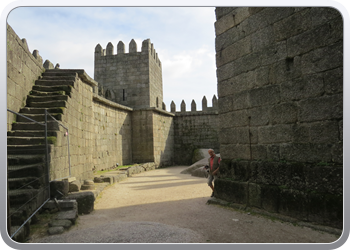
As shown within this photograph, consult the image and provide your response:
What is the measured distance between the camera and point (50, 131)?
224 inches

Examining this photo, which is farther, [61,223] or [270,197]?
[270,197]

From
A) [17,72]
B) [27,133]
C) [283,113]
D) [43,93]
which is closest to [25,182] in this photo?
[27,133]

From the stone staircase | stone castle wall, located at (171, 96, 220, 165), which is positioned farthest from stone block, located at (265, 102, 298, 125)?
stone castle wall, located at (171, 96, 220, 165)

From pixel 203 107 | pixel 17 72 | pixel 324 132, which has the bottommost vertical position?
pixel 324 132

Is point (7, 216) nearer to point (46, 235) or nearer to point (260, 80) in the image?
point (46, 235)

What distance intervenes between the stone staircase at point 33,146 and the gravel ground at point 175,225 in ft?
2.27

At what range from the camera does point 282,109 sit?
4398 millimetres

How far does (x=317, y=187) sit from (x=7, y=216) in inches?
156

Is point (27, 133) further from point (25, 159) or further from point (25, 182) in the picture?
point (25, 182)

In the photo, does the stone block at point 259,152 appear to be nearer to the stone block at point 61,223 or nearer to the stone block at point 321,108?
the stone block at point 321,108

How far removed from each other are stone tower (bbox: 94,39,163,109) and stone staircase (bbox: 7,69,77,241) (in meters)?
9.81

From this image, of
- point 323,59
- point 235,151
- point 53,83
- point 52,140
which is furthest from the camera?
point 53,83

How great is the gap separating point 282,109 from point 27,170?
4.50 m

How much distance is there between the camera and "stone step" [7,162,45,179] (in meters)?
4.21
